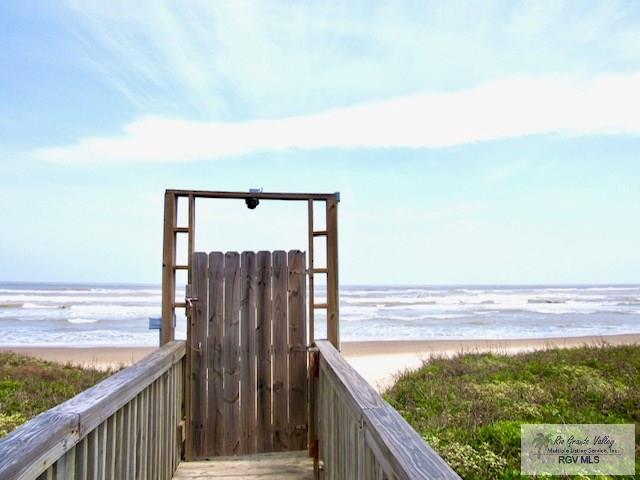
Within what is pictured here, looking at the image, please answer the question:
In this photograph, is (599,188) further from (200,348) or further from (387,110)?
(200,348)

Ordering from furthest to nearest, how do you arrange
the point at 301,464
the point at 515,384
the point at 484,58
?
the point at 484,58
the point at 515,384
the point at 301,464

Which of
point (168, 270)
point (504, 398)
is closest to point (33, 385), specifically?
point (168, 270)

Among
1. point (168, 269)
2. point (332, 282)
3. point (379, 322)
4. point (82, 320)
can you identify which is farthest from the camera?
point (379, 322)

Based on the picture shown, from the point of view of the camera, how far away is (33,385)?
306 inches

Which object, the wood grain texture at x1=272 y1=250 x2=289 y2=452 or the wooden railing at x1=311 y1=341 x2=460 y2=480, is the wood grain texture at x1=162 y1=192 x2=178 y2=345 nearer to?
the wood grain texture at x1=272 y1=250 x2=289 y2=452

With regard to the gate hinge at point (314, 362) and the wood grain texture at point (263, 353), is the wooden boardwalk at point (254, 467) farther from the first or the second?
the gate hinge at point (314, 362)

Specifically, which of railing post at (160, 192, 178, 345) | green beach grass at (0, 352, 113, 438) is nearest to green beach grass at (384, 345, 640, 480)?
railing post at (160, 192, 178, 345)

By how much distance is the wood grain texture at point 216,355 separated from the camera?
3831mm

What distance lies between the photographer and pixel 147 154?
13352 mm

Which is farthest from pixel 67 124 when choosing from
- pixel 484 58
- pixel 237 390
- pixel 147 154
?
pixel 237 390

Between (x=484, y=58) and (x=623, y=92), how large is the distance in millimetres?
3861

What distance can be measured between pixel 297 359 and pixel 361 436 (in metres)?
2.17

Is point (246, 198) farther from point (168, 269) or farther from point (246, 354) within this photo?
point (246, 354)

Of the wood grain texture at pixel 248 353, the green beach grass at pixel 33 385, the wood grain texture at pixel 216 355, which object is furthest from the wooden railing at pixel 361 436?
the green beach grass at pixel 33 385
